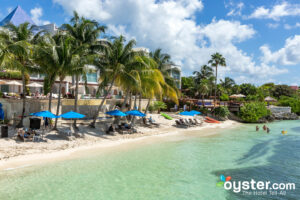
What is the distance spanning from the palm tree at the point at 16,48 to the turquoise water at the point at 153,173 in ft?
26.3

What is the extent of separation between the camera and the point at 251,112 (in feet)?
122

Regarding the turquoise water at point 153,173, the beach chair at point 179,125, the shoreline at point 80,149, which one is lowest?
the turquoise water at point 153,173

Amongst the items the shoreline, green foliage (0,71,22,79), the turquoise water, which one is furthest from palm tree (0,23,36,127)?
green foliage (0,71,22,79)

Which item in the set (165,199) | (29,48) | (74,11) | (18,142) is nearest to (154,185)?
(165,199)

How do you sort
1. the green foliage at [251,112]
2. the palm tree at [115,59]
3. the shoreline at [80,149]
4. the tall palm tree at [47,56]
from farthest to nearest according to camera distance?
the green foliage at [251,112] → the palm tree at [115,59] → the tall palm tree at [47,56] → the shoreline at [80,149]

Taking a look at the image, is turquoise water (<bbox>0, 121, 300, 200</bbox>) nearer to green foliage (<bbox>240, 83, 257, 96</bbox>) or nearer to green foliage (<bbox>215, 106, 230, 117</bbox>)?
green foliage (<bbox>215, 106, 230, 117</bbox>)

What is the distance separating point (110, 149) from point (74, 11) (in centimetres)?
1475

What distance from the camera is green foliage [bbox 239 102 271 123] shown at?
37.3 meters

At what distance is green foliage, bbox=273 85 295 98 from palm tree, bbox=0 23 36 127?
72.1 metres

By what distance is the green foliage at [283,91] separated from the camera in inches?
2707

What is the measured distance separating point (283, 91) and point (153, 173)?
233 ft

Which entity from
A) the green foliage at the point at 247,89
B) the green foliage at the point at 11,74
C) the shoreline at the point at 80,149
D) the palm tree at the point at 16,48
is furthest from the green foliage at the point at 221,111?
the green foliage at the point at 247,89

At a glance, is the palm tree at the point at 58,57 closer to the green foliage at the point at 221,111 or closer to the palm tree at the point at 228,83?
the green foliage at the point at 221,111

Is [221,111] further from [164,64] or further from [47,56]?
[47,56]
